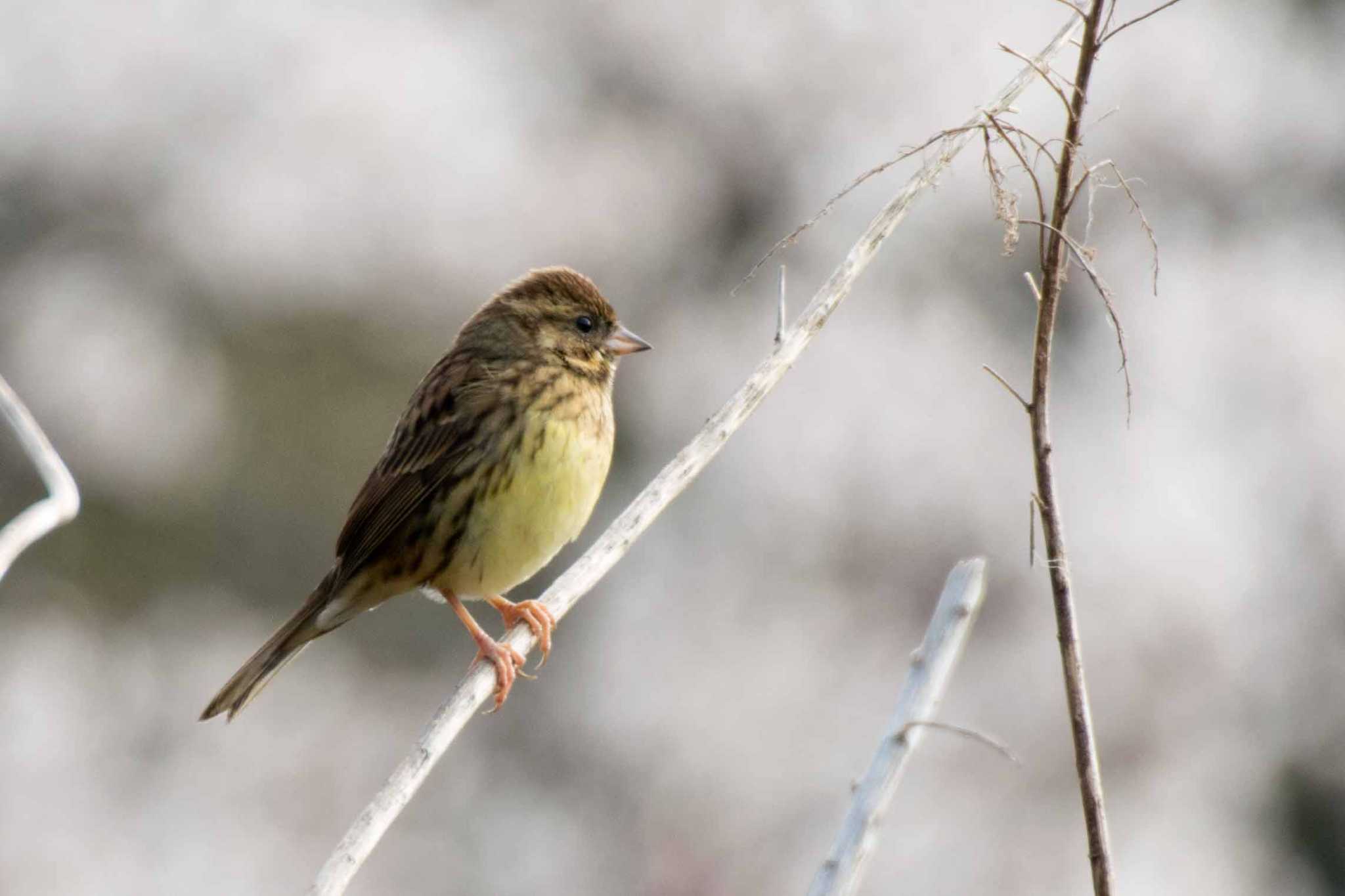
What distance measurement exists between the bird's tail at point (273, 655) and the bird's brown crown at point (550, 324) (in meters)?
0.78

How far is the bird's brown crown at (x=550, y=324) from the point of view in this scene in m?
4.50

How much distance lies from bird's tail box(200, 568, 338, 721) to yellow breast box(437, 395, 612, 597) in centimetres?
40

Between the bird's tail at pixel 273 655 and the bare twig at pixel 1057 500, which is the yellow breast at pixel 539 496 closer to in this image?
the bird's tail at pixel 273 655

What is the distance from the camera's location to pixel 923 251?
835 centimetres

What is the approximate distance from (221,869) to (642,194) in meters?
4.24

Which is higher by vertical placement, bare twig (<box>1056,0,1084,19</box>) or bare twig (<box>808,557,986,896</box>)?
bare twig (<box>1056,0,1084,19</box>)

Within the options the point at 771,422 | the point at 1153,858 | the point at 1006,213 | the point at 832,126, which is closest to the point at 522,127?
the point at 832,126

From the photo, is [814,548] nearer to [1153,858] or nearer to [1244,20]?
[1153,858]

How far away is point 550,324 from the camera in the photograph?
15.0 ft

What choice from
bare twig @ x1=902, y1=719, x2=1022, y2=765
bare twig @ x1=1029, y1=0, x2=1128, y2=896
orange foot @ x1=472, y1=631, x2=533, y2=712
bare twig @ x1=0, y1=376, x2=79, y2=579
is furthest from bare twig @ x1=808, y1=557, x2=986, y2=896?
orange foot @ x1=472, y1=631, x2=533, y2=712

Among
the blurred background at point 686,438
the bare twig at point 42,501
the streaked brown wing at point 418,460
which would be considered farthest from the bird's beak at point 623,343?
the blurred background at point 686,438

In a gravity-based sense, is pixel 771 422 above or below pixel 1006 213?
below

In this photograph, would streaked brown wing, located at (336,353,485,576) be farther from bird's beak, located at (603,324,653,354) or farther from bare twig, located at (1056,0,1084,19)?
bare twig, located at (1056,0,1084,19)

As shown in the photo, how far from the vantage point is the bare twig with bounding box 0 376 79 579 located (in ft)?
5.83
